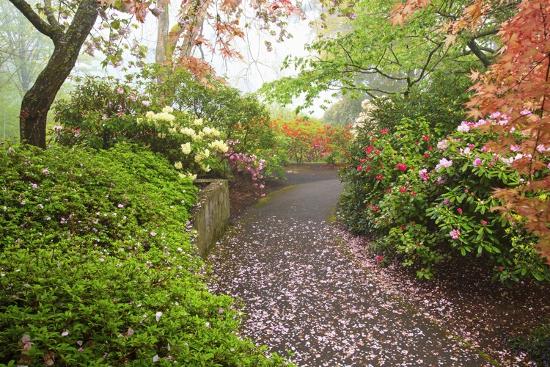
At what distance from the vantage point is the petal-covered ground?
321cm

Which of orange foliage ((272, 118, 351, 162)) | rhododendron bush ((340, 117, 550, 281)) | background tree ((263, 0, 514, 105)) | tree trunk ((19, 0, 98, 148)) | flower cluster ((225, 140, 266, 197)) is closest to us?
rhododendron bush ((340, 117, 550, 281))

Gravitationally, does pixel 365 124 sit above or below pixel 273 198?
above

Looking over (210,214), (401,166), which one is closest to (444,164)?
(401,166)

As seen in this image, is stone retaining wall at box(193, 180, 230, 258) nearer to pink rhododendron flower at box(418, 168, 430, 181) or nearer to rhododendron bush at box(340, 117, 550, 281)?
rhododendron bush at box(340, 117, 550, 281)

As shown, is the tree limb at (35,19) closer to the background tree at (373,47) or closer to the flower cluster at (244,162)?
the background tree at (373,47)

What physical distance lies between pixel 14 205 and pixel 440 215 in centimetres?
384

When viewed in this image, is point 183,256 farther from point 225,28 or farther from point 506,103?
point 506,103

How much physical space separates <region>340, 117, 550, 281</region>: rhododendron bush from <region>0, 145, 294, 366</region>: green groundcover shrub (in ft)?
7.81

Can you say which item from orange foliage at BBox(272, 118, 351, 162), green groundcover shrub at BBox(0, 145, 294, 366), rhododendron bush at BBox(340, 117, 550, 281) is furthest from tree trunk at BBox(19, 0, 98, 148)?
orange foliage at BBox(272, 118, 351, 162)

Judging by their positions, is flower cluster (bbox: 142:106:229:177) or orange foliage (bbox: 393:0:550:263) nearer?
orange foliage (bbox: 393:0:550:263)

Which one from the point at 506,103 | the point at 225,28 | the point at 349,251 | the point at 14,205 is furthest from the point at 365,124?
the point at 14,205

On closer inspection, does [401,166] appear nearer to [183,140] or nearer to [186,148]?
[186,148]

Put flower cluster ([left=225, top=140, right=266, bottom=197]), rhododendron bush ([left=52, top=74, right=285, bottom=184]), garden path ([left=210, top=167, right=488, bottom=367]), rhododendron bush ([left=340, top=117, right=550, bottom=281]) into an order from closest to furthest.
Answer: garden path ([left=210, top=167, right=488, bottom=367]) < rhododendron bush ([left=340, top=117, right=550, bottom=281]) < rhododendron bush ([left=52, top=74, right=285, bottom=184]) < flower cluster ([left=225, top=140, right=266, bottom=197])

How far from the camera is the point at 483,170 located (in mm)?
3969
